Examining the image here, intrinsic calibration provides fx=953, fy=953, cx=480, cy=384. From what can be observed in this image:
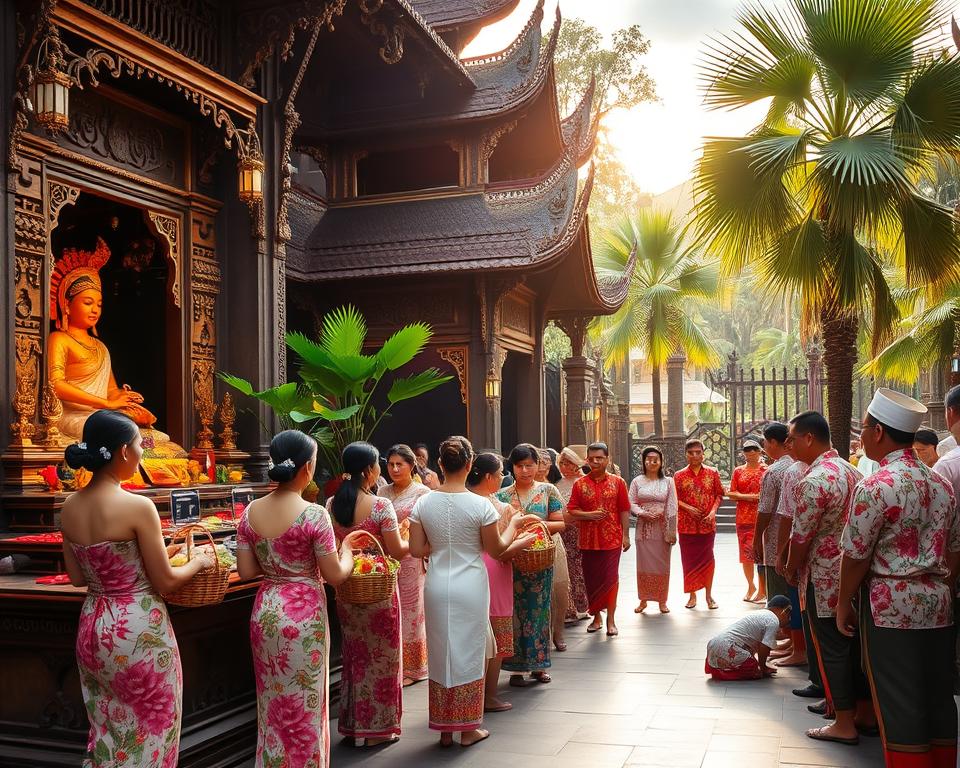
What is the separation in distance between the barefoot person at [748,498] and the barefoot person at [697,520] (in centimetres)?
25

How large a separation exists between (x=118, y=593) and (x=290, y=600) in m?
0.74

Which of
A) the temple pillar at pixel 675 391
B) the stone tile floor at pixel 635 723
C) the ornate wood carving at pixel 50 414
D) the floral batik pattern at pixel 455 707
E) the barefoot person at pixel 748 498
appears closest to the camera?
the stone tile floor at pixel 635 723

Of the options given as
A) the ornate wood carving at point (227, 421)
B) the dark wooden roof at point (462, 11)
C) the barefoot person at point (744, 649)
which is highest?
the dark wooden roof at point (462, 11)

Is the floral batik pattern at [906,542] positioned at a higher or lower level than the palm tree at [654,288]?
lower

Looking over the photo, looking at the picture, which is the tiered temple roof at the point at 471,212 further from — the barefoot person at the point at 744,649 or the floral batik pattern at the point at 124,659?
the floral batik pattern at the point at 124,659

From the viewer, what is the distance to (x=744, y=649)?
680 cm

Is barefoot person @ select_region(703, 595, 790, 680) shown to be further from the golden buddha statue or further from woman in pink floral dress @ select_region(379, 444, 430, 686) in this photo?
the golden buddha statue

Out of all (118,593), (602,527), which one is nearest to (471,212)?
(602,527)

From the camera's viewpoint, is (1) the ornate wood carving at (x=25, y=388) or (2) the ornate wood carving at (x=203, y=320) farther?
(2) the ornate wood carving at (x=203, y=320)

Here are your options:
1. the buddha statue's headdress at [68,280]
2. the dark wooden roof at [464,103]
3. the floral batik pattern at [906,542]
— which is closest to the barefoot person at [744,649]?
the floral batik pattern at [906,542]

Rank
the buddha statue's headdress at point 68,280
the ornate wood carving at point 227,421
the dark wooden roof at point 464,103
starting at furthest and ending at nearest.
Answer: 1. the dark wooden roof at point 464,103
2. the ornate wood carving at point 227,421
3. the buddha statue's headdress at point 68,280

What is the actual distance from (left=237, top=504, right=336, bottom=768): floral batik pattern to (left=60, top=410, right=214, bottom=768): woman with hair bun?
483 millimetres

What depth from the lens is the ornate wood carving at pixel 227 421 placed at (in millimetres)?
7488

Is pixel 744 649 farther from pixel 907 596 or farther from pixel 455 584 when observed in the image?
pixel 907 596
